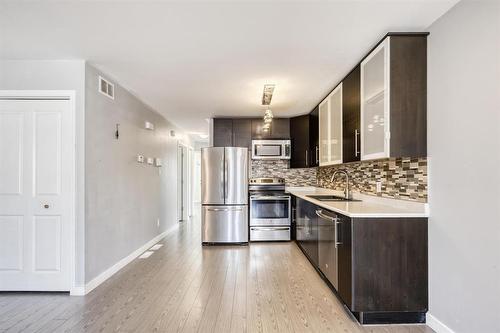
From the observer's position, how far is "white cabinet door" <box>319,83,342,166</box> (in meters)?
3.54

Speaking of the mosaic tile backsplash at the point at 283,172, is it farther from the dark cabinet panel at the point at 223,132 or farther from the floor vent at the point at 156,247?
the floor vent at the point at 156,247

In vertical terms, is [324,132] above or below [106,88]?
below

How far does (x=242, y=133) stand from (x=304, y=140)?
120cm

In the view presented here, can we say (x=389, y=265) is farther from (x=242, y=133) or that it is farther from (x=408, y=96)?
(x=242, y=133)

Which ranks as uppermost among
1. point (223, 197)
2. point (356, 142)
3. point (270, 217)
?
point (356, 142)

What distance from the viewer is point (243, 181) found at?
5.03 metres

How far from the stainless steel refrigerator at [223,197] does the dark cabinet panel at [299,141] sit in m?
1.10

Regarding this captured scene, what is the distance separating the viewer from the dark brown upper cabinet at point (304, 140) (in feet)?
16.1

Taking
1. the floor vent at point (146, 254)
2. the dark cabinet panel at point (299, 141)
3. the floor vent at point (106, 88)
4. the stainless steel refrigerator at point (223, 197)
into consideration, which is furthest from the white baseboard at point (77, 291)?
the dark cabinet panel at point (299, 141)

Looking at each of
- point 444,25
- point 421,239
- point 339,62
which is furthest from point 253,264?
point 444,25

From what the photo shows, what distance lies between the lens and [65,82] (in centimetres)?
293

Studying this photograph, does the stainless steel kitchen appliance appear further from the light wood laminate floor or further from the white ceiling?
the white ceiling

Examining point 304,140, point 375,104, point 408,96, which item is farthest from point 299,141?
point 408,96

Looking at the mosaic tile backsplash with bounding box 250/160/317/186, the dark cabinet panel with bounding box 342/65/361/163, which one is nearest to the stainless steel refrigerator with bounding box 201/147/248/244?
the mosaic tile backsplash with bounding box 250/160/317/186
